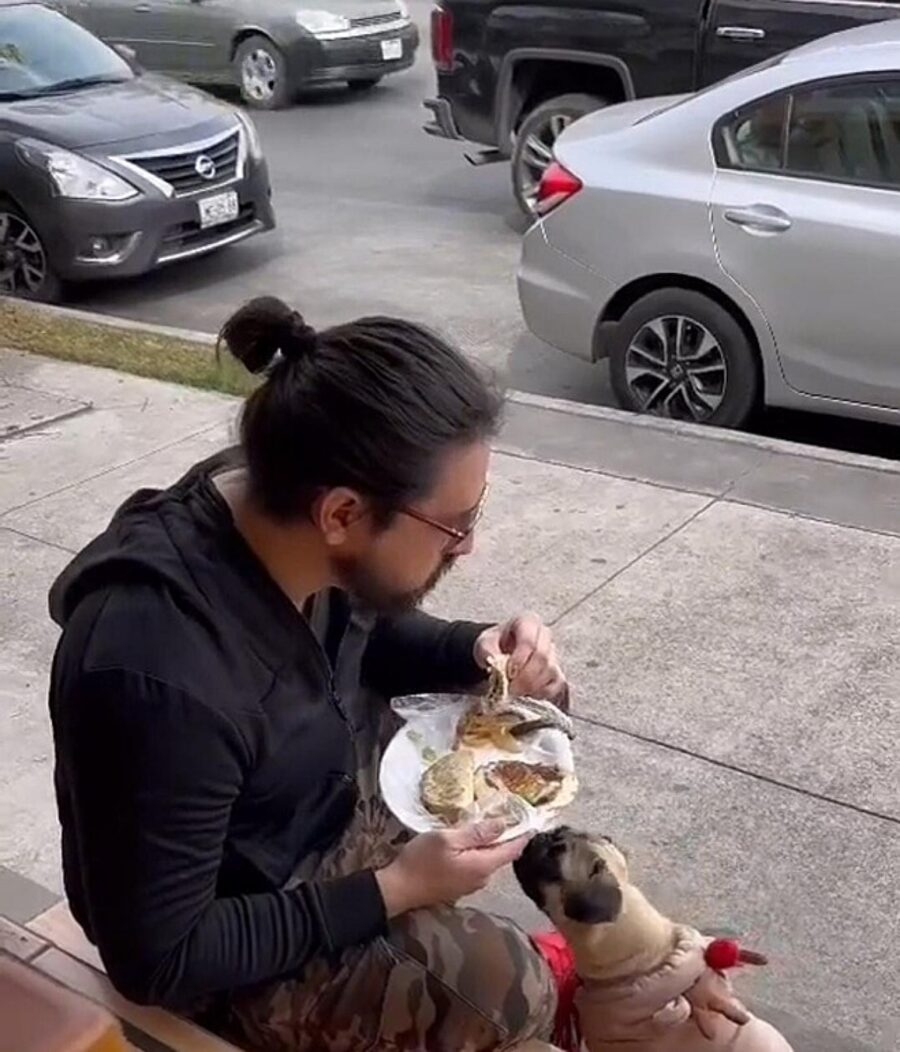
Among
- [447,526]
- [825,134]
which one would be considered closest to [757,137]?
[825,134]

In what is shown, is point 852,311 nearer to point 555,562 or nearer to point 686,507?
point 686,507

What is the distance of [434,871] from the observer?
83.1 inches

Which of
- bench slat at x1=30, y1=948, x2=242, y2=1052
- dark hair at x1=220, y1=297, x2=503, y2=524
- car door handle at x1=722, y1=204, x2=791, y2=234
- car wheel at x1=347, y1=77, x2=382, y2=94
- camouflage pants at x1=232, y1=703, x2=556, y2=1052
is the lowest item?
car wheel at x1=347, y1=77, x2=382, y2=94

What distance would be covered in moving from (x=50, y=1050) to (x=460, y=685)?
1.44 meters

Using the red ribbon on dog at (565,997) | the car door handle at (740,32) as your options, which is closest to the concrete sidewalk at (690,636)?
the red ribbon on dog at (565,997)

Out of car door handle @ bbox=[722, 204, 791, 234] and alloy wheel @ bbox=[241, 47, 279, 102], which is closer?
car door handle @ bbox=[722, 204, 791, 234]

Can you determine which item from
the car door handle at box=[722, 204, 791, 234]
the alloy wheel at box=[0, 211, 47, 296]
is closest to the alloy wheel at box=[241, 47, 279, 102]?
the alloy wheel at box=[0, 211, 47, 296]

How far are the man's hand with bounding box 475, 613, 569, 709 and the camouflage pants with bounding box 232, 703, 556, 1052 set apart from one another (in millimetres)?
364

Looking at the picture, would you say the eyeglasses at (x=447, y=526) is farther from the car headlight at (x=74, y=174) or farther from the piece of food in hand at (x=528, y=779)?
the car headlight at (x=74, y=174)

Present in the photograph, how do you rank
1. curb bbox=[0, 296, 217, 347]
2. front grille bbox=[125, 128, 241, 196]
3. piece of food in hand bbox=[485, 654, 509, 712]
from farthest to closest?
front grille bbox=[125, 128, 241, 196], curb bbox=[0, 296, 217, 347], piece of food in hand bbox=[485, 654, 509, 712]

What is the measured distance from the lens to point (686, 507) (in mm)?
5273

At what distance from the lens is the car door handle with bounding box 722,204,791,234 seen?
5.58 metres

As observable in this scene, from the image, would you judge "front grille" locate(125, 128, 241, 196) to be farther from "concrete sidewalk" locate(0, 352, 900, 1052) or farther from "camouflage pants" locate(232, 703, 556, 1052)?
"camouflage pants" locate(232, 703, 556, 1052)

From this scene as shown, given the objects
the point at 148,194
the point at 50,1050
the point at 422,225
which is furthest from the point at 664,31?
the point at 50,1050
